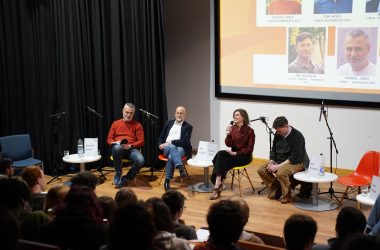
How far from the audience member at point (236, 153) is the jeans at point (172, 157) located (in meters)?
0.51

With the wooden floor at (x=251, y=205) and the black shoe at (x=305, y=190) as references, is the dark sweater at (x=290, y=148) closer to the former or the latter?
the black shoe at (x=305, y=190)

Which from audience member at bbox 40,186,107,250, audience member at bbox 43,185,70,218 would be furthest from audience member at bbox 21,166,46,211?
audience member at bbox 40,186,107,250

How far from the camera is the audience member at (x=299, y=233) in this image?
303 centimetres

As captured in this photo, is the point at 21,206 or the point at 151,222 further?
the point at 21,206

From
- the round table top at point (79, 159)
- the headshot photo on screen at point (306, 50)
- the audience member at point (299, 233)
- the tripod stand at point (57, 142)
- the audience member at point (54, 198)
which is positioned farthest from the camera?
the tripod stand at point (57, 142)

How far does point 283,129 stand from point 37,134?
140 inches

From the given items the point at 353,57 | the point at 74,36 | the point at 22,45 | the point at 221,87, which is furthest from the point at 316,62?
the point at 22,45

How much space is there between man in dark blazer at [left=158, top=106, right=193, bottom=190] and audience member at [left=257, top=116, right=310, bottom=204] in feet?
3.81

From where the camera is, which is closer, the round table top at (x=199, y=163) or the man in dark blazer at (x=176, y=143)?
the round table top at (x=199, y=163)

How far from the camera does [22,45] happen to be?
7.46 meters

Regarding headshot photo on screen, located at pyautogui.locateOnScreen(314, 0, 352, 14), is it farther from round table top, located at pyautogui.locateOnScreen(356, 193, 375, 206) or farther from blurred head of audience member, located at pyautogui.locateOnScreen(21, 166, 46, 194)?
blurred head of audience member, located at pyautogui.locateOnScreen(21, 166, 46, 194)

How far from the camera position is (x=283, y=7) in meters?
7.46

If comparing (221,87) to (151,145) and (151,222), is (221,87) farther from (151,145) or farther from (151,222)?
(151,222)

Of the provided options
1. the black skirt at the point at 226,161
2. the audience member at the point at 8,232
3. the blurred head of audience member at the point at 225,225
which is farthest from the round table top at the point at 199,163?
the audience member at the point at 8,232
